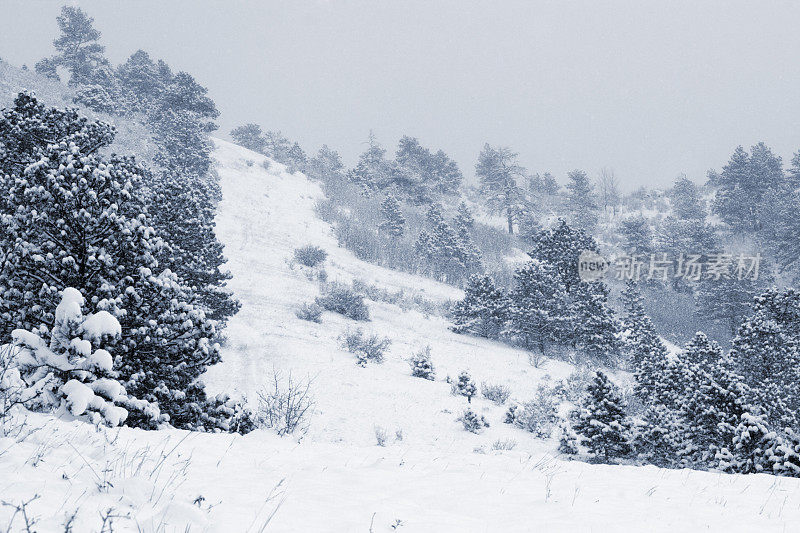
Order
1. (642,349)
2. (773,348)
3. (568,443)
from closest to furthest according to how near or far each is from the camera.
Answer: (568,443), (773,348), (642,349)

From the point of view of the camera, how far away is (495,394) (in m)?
14.9

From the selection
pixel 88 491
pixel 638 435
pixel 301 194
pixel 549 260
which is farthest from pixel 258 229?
pixel 88 491

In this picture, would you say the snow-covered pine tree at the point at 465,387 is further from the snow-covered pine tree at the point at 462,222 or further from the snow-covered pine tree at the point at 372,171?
the snow-covered pine tree at the point at 372,171

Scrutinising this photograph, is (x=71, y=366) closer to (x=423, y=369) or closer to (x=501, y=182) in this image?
(x=423, y=369)

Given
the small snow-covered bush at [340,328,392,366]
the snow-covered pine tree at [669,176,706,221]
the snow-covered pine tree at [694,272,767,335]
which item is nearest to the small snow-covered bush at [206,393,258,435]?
the small snow-covered bush at [340,328,392,366]

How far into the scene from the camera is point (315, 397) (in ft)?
38.5

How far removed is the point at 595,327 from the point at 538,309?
372 cm

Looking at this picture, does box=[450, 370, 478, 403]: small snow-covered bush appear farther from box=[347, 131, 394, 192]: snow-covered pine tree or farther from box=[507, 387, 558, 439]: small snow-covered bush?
box=[347, 131, 394, 192]: snow-covered pine tree

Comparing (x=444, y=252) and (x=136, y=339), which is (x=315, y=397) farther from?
(x=444, y=252)

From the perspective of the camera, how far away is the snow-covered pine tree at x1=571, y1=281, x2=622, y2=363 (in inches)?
961

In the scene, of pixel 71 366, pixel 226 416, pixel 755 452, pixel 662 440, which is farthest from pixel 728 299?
pixel 71 366

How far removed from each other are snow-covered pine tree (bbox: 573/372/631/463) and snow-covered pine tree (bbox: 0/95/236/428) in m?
8.80

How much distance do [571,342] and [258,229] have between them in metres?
21.6

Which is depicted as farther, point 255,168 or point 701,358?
point 255,168
